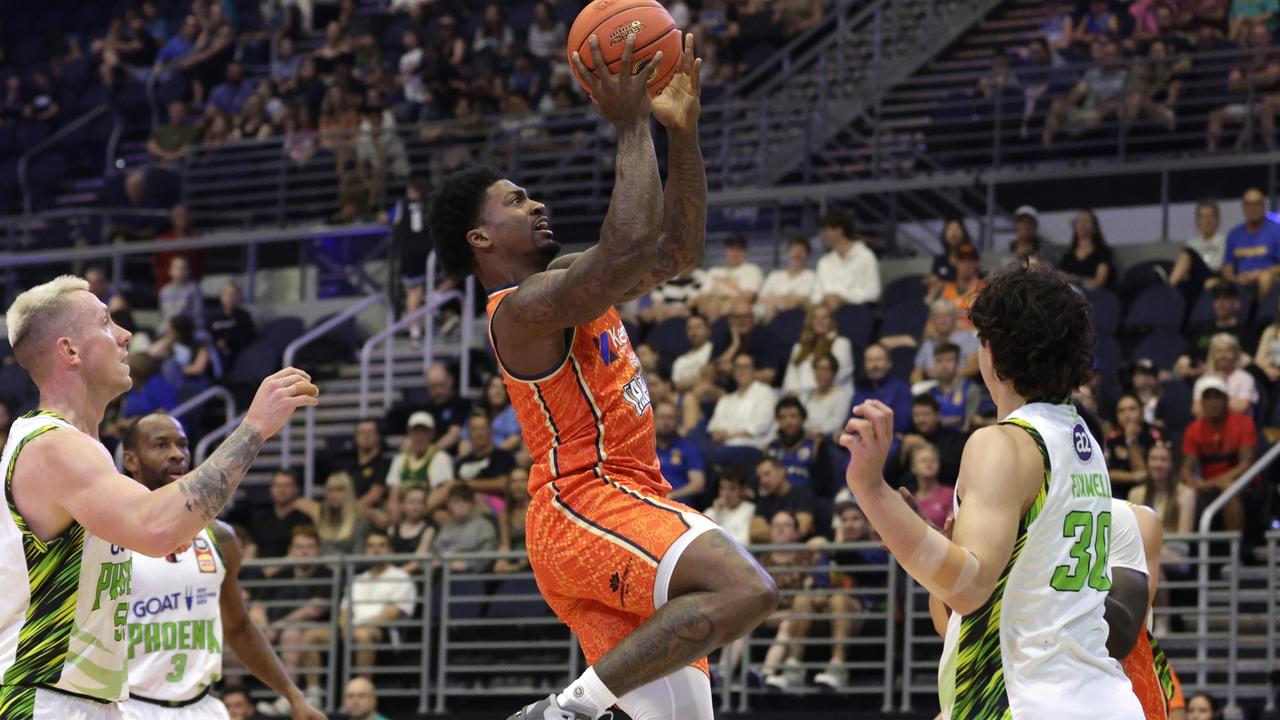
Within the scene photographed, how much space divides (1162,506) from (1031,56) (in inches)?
269

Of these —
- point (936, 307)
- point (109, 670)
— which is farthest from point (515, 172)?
point (109, 670)

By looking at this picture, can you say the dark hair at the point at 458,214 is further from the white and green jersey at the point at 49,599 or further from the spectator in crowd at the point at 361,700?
the spectator in crowd at the point at 361,700

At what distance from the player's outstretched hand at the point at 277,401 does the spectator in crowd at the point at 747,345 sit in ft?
31.0

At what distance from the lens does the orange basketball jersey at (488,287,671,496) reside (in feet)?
18.2

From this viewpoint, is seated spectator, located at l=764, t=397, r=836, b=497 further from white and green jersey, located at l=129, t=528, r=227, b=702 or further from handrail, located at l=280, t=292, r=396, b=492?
white and green jersey, located at l=129, t=528, r=227, b=702

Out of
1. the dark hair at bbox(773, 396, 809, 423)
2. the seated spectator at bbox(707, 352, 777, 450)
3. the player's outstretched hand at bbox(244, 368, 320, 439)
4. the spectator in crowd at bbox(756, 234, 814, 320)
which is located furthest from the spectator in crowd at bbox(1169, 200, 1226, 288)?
the player's outstretched hand at bbox(244, 368, 320, 439)

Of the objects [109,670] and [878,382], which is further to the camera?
[878,382]

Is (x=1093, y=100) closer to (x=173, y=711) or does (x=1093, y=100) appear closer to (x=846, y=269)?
(x=846, y=269)

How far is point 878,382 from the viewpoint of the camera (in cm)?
1338

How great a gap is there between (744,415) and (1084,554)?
9.36 metres

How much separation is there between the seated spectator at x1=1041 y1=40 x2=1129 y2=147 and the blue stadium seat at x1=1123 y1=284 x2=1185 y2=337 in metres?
2.66

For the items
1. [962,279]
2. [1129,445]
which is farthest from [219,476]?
[962,279]

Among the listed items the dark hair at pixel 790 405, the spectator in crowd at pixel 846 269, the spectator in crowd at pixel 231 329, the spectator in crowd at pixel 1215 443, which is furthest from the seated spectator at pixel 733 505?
the spectator in crowd at pixel 231 329

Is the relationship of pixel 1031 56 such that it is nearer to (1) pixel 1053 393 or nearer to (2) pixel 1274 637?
(2) pixel 1274 637
